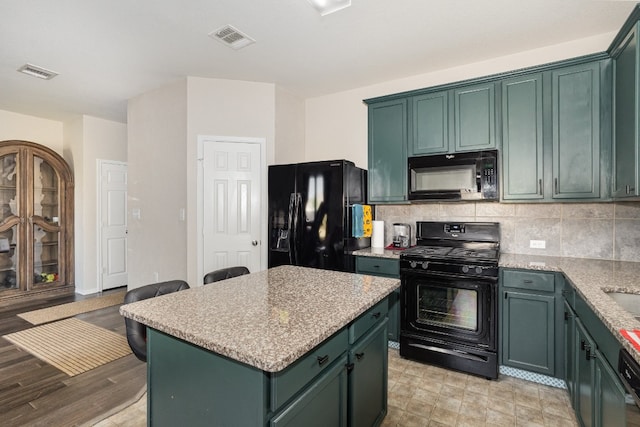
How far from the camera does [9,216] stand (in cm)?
441

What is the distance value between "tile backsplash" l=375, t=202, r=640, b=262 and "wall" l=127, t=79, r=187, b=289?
2884mm

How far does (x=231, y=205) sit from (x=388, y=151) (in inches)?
71.3

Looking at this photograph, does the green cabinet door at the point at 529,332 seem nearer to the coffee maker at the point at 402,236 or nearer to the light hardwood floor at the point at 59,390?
the coffee maker at the point at 402,236

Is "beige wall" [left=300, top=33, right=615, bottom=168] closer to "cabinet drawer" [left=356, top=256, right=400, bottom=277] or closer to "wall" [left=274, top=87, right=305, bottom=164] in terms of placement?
"wall" [left=274, top=87, right=305, bottom=164]

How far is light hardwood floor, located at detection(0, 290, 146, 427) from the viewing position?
6.85 ft

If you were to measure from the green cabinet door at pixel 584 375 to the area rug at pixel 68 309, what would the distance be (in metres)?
5.08

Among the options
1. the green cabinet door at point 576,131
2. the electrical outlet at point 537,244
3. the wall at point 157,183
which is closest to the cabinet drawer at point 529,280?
the electrical outlet at point 537,244

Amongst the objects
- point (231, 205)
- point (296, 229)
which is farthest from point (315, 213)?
point (231, 205)

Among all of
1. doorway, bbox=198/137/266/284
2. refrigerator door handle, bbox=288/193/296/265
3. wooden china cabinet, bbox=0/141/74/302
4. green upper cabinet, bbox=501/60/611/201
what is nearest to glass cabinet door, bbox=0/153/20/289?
wooden china cabinet, bbox=0/141/74/302

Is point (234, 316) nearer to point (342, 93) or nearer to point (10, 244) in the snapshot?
point (342, 93)

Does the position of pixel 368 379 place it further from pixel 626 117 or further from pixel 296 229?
pixel 626 117

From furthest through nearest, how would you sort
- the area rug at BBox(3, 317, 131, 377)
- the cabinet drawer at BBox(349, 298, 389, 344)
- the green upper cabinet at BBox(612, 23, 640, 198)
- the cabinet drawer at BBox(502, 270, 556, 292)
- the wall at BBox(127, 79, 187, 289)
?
1. the wall at BBox(127, 79, 187, 289)
2. the area rug at BBox(3, 317, 131, 377)
3. the cabinet drawer at BBox(502, 270, 556, 292)
4. the green upper cabinet at BBox(612, 23, 640, 198)
5. the cabinet drawer at BBox(349, 298, 389, 344)

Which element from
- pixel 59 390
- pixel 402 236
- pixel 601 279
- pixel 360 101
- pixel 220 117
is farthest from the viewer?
pixel 360 101

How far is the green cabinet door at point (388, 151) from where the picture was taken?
3248 millimetres
